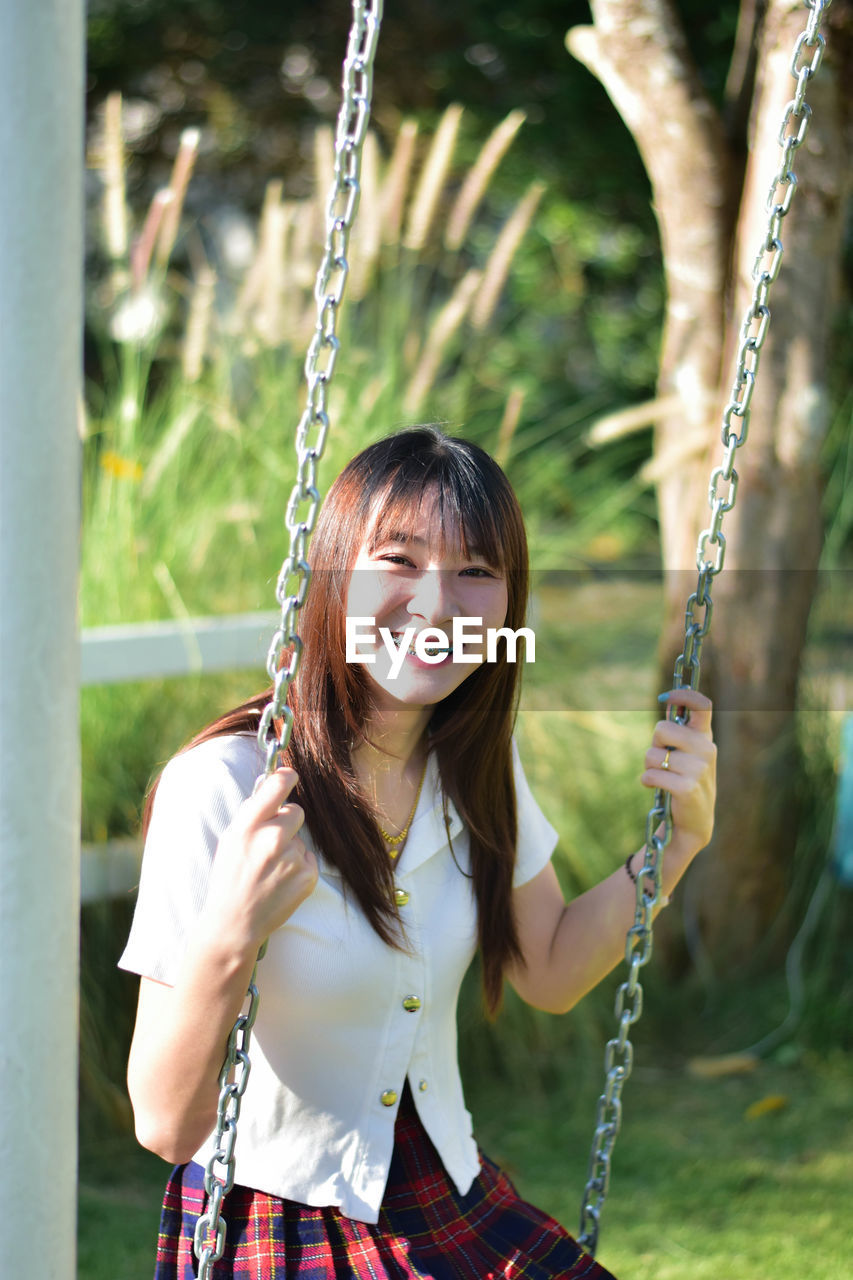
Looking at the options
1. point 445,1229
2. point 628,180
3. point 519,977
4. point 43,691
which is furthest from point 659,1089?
point 628,180

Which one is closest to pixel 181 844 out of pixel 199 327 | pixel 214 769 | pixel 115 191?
pixel 214 769

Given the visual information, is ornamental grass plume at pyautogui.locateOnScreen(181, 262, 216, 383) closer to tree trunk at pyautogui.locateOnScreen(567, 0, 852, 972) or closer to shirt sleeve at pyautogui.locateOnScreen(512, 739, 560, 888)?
tree trunk at pyautogui.locateOnScreen(567, 0, 852, 972)

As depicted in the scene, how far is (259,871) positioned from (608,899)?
0.66 m

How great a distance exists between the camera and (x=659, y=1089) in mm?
3594

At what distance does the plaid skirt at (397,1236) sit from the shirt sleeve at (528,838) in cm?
37

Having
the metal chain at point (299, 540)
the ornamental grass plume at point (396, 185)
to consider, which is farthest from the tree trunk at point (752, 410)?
the metal chain at point (299, 540)

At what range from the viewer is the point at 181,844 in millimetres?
1545

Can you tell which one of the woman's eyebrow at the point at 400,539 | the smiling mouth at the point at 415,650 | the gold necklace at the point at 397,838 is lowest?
the gold necklace at the point at 397,838

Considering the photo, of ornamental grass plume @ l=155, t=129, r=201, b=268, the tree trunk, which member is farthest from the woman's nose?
ornamental grass plume @ l=155, t=129, r=201, b=268

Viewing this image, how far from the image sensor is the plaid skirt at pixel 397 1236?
157cm

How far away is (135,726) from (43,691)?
1.97m

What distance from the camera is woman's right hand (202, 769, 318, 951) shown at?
1.41m

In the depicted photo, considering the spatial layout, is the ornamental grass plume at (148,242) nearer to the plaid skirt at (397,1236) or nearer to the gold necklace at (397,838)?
the gold necklace at (397,838)

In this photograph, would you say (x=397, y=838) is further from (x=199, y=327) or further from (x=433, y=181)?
(x=433, y=181)
